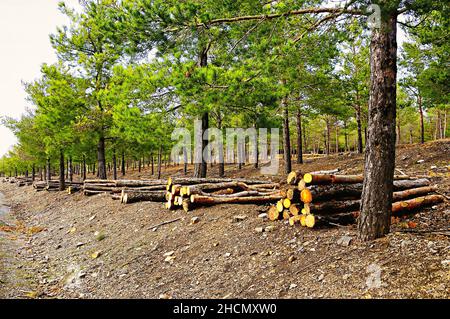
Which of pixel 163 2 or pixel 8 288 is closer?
pixel 8 288

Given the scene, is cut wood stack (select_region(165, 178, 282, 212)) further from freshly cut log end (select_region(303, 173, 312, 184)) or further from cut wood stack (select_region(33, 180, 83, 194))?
cut wood stack (select_region(33, 180, 83, 194))

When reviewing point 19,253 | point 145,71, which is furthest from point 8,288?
point 145,71

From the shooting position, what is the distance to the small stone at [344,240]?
4576 millimetres

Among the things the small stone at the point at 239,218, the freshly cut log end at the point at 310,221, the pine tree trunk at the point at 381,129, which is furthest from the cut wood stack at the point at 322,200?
the pine tree trunk at the point at 381,129

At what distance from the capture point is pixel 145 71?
10.0 metres

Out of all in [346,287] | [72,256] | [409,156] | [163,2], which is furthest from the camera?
[409,156]

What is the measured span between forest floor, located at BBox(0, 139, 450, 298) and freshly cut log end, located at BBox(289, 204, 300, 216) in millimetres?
320

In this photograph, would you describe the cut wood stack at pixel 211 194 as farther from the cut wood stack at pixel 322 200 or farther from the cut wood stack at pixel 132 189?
the cut wood stack at pixel 322 200

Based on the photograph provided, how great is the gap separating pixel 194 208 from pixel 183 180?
58.5 inches

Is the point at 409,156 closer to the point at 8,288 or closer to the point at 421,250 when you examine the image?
the point at 421,250

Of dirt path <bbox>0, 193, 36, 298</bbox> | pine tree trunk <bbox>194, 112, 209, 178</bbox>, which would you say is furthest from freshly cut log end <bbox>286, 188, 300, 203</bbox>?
pine tree trunk <bbox>194, 112, 209, 178</bbox>
